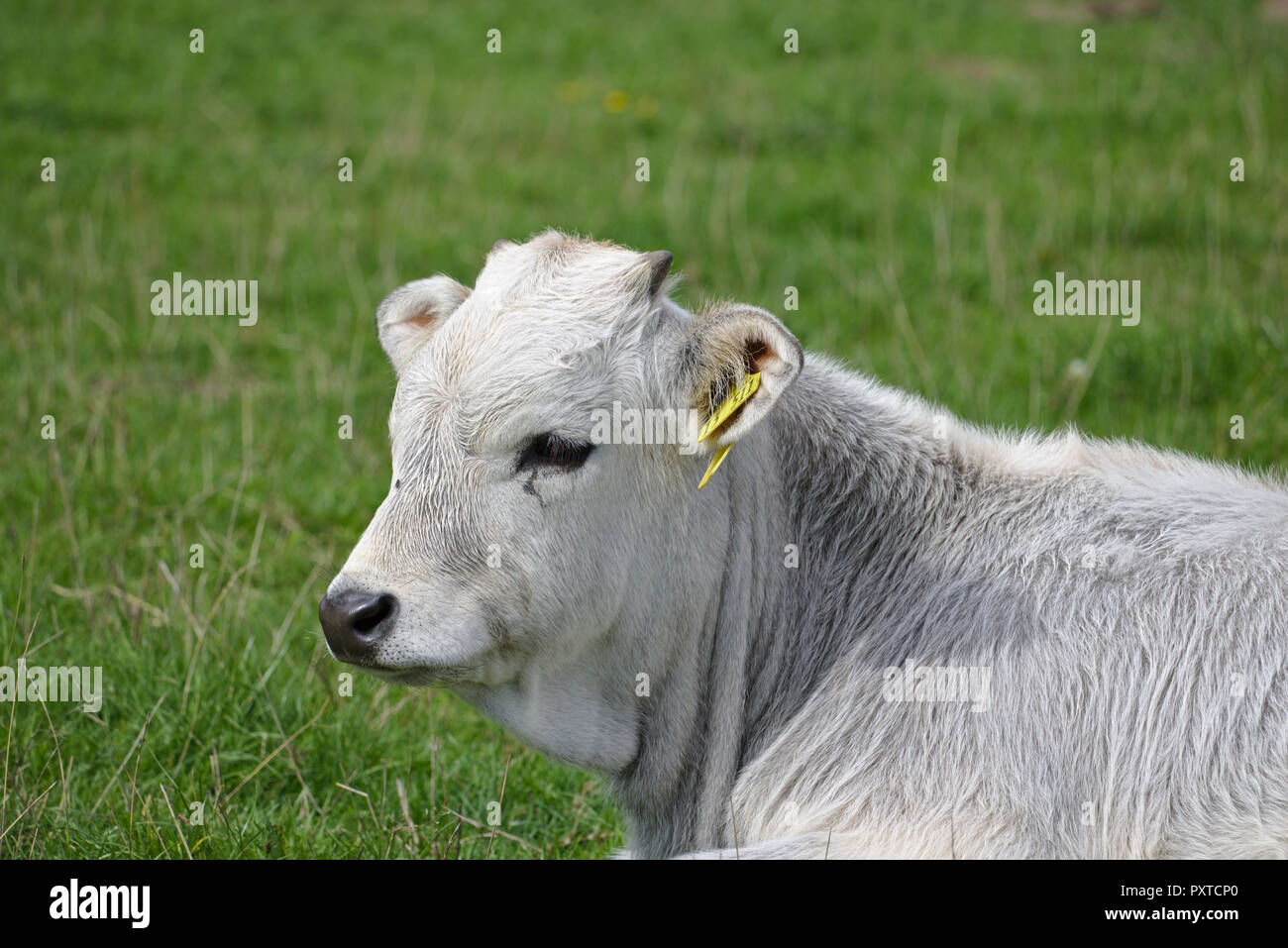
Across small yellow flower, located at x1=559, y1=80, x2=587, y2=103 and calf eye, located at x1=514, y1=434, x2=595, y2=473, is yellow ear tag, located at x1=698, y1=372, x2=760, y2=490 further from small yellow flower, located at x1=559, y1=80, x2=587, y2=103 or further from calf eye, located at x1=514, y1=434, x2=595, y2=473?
small yellow flower, located at x1=559, y1=80, x2=587, y2=103

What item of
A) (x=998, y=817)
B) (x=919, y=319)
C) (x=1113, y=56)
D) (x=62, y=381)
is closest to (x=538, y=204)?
(x=919, y=319)

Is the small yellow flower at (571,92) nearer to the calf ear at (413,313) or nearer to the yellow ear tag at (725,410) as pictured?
the calf ear at (413,313)

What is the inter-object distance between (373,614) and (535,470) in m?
0.57

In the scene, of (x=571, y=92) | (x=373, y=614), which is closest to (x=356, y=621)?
(x=373, y=614)

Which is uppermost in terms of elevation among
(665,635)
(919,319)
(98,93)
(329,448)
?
(98,93)

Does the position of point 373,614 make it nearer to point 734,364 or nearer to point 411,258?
point 734,364

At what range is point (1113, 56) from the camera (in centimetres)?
1355

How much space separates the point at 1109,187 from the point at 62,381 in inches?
285

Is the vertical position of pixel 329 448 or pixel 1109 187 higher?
pixel 1109 187

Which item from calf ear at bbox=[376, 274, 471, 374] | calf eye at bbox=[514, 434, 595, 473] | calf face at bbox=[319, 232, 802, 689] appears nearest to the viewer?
calf face at bbox=[319, 232, 802, 689]

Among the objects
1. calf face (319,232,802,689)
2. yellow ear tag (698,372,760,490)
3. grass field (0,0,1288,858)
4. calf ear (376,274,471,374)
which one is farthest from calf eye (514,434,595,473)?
grass field (0,0,1288,858)

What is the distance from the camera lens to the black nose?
350 centimetres

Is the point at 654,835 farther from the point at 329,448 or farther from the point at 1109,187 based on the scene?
the point at 1109,187

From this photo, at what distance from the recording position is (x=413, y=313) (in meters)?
4.49
